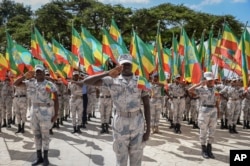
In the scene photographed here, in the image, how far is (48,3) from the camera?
109ft

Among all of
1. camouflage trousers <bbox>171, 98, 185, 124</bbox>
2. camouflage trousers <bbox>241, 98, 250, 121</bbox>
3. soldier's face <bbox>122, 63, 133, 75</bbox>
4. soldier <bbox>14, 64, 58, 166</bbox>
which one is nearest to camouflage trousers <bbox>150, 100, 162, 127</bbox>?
camouflage trousers <bbox>171, 98, 185, 124</bbox>

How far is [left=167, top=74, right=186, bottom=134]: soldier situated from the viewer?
11000mm

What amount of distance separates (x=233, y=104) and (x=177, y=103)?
6.60 ft

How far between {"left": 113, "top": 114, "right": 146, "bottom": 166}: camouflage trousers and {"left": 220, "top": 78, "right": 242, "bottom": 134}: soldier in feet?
23.9

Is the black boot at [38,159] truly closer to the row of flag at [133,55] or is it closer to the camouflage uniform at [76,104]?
the row of flag at [133,55]

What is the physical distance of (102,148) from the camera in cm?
836

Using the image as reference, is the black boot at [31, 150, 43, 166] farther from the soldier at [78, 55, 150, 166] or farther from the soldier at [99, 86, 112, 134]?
the soldier at [99, 86, 112, 134]

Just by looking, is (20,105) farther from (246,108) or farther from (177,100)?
(246,108)

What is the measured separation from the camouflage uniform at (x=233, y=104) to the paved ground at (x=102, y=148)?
0.37m

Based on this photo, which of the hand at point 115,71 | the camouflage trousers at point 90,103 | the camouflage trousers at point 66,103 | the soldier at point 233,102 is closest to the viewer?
the hand at point 115,71

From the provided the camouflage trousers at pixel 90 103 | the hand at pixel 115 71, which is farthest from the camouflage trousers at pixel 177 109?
the hand at pixel 115 71

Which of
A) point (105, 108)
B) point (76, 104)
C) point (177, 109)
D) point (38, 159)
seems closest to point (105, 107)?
point (105, 108)

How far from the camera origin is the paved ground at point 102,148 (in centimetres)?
730

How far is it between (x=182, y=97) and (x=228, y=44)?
2.31 meters
